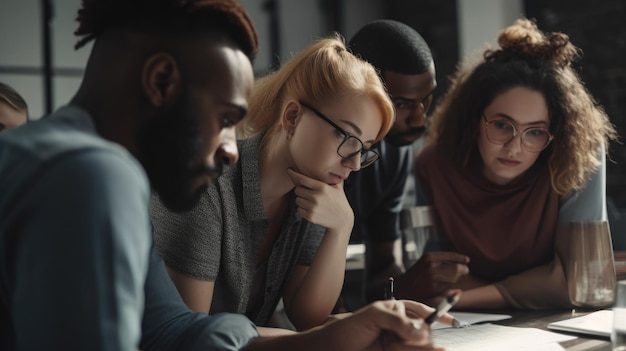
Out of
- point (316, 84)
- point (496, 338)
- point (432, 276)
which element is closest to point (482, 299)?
point (432, 276)

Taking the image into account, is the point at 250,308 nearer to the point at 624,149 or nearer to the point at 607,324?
the point at 607,324

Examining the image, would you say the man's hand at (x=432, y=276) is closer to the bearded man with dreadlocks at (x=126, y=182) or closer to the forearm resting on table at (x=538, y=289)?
the forearm resting on table at (x=538, y=289)

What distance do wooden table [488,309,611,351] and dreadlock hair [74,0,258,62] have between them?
87 cm

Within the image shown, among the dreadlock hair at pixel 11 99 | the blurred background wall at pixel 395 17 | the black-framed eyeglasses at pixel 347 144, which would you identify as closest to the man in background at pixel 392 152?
the black-framed eyeglasses at pixel 347 144

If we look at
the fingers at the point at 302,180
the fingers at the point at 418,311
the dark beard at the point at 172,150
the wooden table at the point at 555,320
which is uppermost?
the dark beard at the point at 172,150

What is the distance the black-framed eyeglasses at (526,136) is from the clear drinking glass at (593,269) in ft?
1.01

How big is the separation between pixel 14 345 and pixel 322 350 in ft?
1.64

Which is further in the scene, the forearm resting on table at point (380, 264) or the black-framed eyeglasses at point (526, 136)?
the forearm resting on table at point (380, 264)

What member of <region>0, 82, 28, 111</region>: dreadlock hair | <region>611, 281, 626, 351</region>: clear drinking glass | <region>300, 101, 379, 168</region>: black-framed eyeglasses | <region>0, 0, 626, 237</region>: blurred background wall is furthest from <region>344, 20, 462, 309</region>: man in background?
<region>0, 0, 626, 237</region>: blurred background wall

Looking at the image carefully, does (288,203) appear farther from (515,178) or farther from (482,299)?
(515,178)

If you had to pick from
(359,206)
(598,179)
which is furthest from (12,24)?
(598,179)

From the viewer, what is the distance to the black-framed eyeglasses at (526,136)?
6.24 feet

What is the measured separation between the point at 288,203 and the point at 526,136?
744mm

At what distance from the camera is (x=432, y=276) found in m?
1.76
